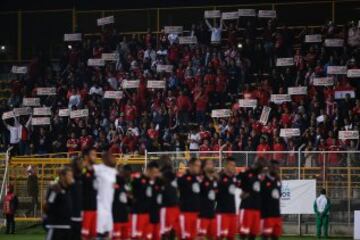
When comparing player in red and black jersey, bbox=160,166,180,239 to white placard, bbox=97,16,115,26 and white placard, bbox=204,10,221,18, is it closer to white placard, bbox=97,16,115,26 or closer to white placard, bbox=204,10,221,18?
white placard, bbox=204,10,221,18

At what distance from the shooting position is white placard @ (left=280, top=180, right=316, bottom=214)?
38.6 m

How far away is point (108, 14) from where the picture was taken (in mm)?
53844

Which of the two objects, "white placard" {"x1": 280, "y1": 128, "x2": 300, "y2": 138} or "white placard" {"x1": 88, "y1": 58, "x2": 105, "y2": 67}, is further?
"white placard" {"x1": 88, "y1": 58, "x2": 105, "y2": 67}

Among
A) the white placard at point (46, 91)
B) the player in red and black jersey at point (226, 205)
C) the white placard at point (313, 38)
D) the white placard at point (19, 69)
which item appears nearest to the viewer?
the player in red and black jersey at point (226, 205)

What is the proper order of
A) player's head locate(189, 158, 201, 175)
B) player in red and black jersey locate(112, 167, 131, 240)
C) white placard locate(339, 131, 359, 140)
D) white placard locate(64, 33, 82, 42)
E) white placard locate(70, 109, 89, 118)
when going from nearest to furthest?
1. player in red and black jersey locate(112, 167, 131, 240)
2. player's head locate(189, 158, 201, 175)
3. white placard locate(339, 131, 359, 140)
4. white placard locate(70, 109, 89, 118)
5. white placard locate(64, 33, 82, 42)

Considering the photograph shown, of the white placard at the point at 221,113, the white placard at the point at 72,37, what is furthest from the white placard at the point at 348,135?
the white placard at the point at 72,37

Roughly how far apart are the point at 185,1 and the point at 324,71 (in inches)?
462

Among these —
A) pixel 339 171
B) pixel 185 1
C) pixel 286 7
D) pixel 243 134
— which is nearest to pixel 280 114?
pixel 243 134

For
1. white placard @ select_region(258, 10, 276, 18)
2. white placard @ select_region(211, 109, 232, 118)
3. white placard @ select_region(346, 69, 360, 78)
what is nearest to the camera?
white placard @ select_region(346, 69, 360, 78)

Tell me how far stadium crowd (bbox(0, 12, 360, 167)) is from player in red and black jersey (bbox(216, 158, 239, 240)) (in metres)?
12.6

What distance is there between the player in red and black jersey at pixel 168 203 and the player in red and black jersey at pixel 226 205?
1.12 meters

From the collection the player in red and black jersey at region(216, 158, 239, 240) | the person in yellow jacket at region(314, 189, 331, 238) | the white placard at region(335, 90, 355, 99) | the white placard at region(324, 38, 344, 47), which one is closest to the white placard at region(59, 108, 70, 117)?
the white placard at region(324, 38, 344, 47)

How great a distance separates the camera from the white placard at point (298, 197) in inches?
1521

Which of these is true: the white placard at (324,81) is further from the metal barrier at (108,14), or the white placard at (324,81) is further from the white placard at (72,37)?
the white placard at (72,37)
